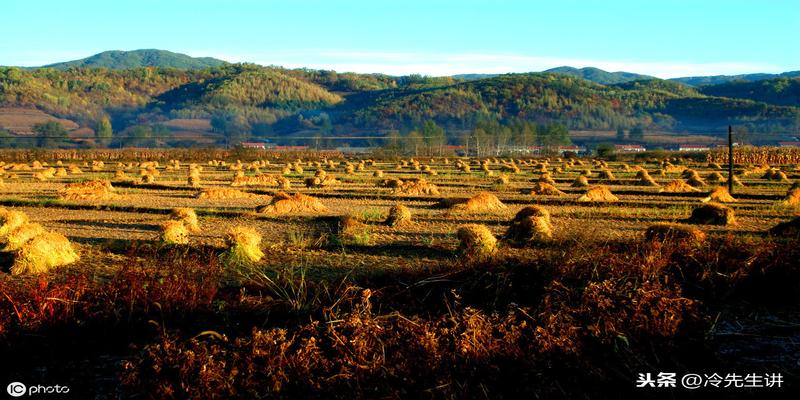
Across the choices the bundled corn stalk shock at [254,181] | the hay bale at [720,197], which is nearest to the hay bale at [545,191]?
the hay bale at [720,197]

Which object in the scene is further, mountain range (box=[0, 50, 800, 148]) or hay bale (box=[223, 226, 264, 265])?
mountain range (box=[0, 50, 800, 148])

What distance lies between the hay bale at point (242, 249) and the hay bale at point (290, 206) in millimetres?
6880

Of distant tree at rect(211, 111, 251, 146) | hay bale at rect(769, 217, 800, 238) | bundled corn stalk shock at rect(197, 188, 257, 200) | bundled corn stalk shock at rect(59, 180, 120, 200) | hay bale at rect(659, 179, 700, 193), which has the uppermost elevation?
hay bale at rect(769, 217, 800, 238)

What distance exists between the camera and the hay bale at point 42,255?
10180mm

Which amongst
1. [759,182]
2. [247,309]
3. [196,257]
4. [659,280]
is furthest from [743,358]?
[759,182]

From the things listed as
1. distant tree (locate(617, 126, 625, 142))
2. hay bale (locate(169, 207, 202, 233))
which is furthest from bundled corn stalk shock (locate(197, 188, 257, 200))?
distant tree (locate(617, 126, 625, 142))

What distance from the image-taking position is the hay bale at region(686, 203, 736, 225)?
15.3 meters

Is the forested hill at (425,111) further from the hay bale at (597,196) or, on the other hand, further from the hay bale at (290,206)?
the hay bale at (290,206)

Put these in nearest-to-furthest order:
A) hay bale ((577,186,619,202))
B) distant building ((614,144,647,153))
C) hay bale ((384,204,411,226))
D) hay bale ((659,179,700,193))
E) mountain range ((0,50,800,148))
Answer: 1. hay bale ((384,204,411,226))
2. hay bale ((577,186,619,202))
3. hay bale ((659,179,700,193))
4. distant building ((614,144,647,153))
5. mountain range ((0,50,800,148))

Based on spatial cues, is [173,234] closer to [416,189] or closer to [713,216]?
[713,216]

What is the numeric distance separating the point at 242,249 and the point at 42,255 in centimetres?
279

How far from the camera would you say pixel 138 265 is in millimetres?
10555

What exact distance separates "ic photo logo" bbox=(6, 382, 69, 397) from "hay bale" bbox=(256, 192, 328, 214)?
12316 mm

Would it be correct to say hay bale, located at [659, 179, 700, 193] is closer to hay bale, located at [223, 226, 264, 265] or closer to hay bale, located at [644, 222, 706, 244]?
hay bale, located at [644, 222, 706, 244]
